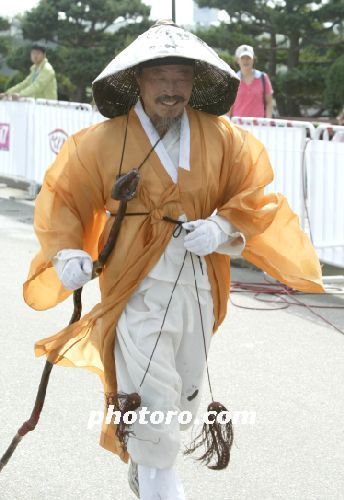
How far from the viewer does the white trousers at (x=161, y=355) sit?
3113 millimetres

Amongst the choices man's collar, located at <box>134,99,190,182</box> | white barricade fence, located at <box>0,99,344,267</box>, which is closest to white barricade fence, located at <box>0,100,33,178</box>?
white barricade fence, located at <box>0,99,344,267</box>

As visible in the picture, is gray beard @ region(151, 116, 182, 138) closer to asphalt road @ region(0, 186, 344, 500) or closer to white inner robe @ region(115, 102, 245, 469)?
white inner robe @ region(115, 102, 245, 469)

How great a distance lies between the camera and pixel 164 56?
10.3 ft

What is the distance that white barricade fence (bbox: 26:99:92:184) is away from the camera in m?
11.3

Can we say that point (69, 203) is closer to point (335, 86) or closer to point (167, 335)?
point (167, 335)

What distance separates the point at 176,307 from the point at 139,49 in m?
0.87

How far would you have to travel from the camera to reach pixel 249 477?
379 centimetres

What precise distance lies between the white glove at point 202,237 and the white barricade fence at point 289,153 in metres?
4.53

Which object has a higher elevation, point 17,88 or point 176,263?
point 17,88

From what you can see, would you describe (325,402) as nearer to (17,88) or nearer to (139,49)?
(139,49)

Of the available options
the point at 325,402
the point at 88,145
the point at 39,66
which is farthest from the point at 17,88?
the point at 88,145

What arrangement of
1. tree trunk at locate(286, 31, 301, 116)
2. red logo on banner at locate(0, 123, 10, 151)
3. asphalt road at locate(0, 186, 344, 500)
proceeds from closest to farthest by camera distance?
asphalt road at locate(0, 186, 344, 500), red logo on banner at locate(0, 123, 10, 151), tree trunk at locate(286, 31, 301, 116)

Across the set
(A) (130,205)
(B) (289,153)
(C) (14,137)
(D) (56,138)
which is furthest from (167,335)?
(C) (14,137)

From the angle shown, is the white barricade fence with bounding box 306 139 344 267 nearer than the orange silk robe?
No
